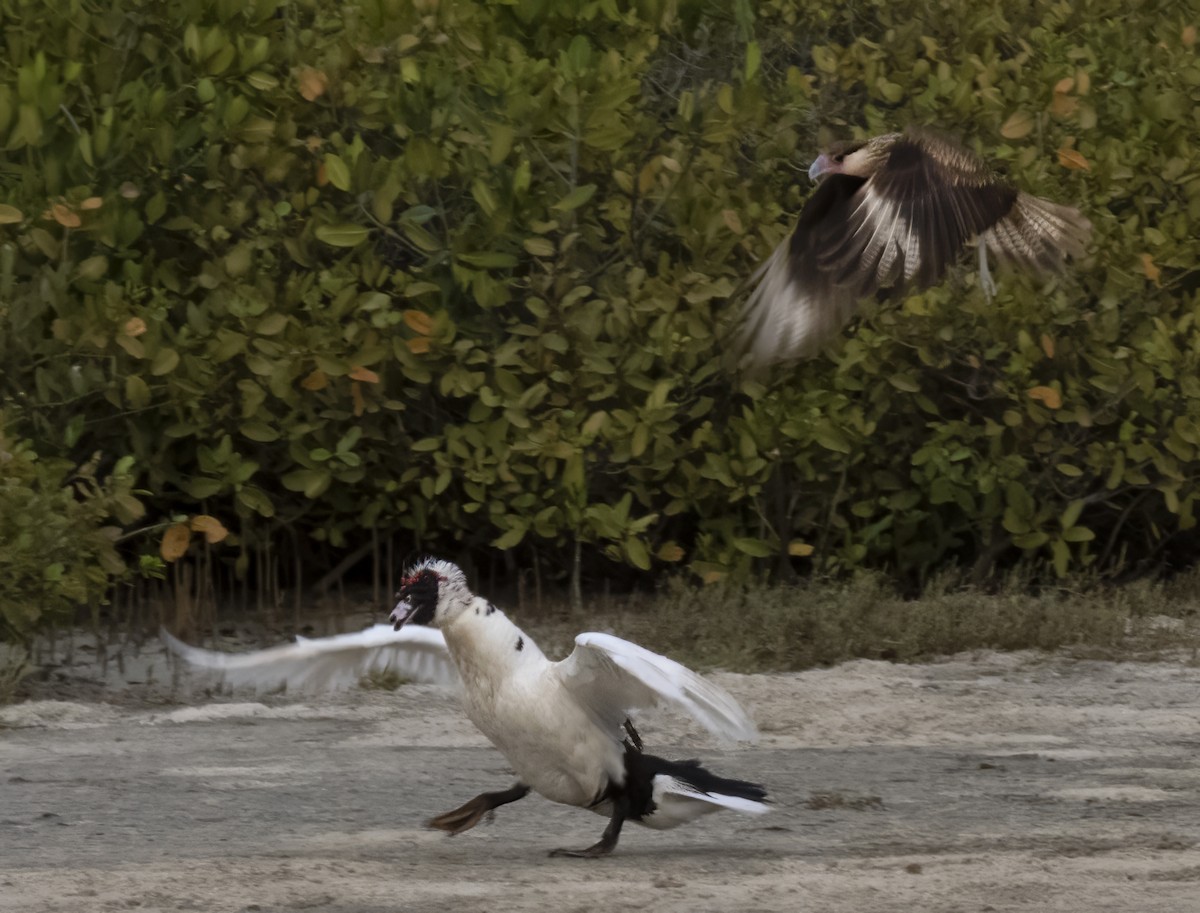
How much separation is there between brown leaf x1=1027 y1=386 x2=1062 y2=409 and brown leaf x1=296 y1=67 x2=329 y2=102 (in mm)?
3436

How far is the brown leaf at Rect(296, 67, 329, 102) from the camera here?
877cm

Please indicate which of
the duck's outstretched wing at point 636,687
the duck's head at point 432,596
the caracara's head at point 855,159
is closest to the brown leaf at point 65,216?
the caracara's head at point 855,159

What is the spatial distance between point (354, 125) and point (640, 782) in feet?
15.1

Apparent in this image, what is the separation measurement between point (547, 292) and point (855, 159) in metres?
2.27

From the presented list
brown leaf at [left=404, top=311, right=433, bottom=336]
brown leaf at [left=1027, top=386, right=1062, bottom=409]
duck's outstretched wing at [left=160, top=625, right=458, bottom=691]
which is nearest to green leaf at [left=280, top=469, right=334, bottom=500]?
brown leaf at [left=404, top=311, right=433, bottom=336]

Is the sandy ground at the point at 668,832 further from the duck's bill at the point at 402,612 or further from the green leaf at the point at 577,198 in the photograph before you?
the green leaf at the point at 577,198

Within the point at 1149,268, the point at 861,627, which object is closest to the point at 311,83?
the point at 861,627

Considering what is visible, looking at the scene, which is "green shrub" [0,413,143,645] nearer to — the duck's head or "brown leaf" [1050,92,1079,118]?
the duck's head

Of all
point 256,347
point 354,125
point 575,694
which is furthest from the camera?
point 354,125

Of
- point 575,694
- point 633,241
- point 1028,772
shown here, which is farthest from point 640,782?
point 633,241

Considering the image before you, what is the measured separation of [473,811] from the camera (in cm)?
548

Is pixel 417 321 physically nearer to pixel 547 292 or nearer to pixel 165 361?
pixel 547 292

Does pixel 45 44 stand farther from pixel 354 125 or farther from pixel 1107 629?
pixel 1107 629

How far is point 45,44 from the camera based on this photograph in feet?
28.9
